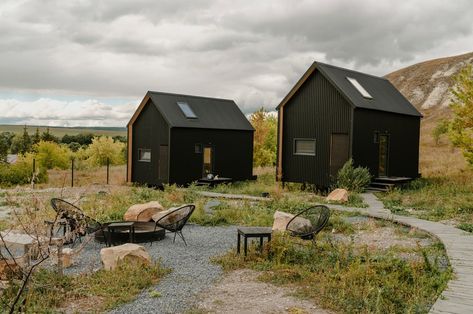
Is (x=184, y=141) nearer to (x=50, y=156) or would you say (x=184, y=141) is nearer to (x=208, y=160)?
(x=208, y=160)

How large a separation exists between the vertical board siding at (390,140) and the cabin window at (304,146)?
2.12 meters

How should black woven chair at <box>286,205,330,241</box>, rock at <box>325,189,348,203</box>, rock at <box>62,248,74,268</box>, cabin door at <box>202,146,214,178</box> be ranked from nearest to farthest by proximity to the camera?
rock at <box>62,248,74,268</box>
black woven chair at <box>286,205,330,241</box>
rock at <box>325,189,348,203</box>
cabin door at <box>202,146,214,178</box>

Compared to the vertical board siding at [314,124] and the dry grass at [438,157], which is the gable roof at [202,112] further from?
the dry grass at [438,157]

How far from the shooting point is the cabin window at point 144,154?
25062mm

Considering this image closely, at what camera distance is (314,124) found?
21.2m

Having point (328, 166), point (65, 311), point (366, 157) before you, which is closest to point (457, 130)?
point (366, 157)

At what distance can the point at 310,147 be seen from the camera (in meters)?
21.5

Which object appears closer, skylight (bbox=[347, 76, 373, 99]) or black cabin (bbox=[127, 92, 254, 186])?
skylight (bbox=[347, 76, 373, 99])

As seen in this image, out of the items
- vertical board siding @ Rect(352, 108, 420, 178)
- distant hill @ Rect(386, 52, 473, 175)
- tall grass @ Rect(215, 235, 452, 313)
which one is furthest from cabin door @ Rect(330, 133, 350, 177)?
distant hill @ Rect(386, 52, 473, 175)

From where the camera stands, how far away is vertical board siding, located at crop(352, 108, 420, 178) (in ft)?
66.2

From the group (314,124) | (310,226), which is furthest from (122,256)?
(314,124)

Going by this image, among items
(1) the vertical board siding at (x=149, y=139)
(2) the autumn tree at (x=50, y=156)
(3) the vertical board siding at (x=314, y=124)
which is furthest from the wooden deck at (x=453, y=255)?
(2) the autumn tree at (x=50, y=156)

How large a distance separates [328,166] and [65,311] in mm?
15728

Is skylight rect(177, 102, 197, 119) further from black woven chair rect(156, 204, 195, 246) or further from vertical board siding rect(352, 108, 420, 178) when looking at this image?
black woven chair rect(156, 204, 195, 246)
